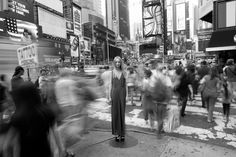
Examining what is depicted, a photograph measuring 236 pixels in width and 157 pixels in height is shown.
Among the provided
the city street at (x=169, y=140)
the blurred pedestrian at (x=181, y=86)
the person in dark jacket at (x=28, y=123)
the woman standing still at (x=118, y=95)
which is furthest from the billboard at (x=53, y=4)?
the person in dark jacket at (x=28, y=123)

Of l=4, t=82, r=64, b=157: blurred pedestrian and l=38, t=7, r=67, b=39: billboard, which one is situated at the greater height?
l=38, t=7, r=67, b=39: billboard

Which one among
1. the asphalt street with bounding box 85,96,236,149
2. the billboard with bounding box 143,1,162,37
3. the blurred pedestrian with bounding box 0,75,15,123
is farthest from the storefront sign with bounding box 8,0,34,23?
the asphalt street with bounding box 85,96,236,149

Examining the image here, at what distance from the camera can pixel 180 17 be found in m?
110

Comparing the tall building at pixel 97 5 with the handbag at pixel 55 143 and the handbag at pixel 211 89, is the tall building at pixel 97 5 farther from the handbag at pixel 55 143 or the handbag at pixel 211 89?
the handbag at pixel 55 143

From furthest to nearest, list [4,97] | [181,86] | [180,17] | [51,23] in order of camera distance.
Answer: [180,17] < [51,23] < [181,86] < [4,97]

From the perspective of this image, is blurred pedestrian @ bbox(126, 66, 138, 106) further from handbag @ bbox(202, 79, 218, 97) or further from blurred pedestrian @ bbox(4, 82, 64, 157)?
blurred pedestrian @ bbox(4, 82, 64, 157)

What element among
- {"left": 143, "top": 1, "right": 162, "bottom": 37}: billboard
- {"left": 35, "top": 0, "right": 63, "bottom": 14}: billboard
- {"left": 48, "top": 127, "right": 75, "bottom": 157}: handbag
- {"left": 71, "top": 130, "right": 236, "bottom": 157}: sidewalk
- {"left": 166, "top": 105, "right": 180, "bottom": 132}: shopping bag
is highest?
{"left": 35, "top": 0, "right": 63, "bottom": 14}: billboard

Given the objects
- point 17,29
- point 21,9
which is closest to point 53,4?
point 21,9

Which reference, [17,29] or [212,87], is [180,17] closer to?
[17,29]

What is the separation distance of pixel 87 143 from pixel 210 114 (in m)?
3.87

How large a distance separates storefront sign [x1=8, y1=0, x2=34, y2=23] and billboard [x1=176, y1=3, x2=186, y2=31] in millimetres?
84651

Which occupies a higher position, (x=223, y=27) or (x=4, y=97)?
(x=223, y=27)

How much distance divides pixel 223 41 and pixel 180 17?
330 ft

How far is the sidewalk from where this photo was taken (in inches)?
161
